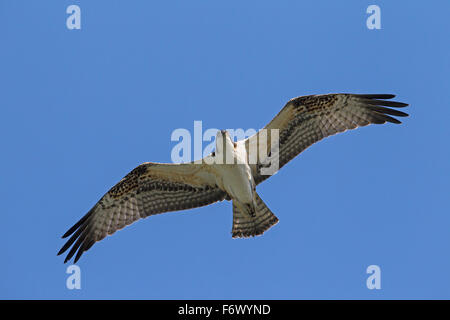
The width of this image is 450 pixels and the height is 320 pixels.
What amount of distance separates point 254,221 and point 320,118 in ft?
6.60

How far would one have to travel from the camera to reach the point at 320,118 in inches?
406

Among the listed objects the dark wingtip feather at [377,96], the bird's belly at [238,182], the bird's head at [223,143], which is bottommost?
the bird's belly at [238,182]

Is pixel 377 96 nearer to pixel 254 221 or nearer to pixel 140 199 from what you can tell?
pixel 254 221

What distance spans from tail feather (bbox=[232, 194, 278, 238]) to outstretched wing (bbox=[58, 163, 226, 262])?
528 millimetres

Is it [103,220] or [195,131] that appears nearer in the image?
[195,131]

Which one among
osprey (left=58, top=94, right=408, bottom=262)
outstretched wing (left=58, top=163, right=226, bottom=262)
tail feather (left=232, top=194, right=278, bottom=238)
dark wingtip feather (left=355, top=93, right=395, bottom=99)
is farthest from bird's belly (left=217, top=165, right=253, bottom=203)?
dark wingtip feather (left=355, top=93, right=395, bottom=99)

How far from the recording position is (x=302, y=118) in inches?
404

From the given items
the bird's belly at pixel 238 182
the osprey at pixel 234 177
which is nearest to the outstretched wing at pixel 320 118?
the osprey at pixel 234 177

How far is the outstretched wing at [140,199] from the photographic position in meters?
10.5

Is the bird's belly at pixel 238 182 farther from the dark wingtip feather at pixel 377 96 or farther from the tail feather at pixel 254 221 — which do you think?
the dark wingtip feather at pixel 377 96

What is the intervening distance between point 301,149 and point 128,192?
3016mm
